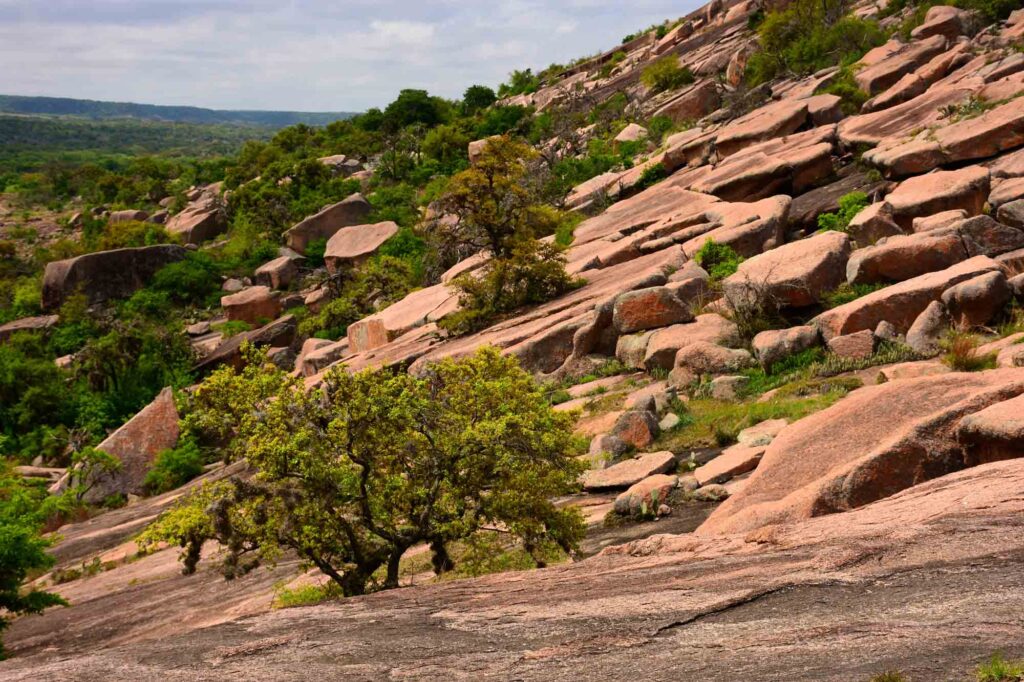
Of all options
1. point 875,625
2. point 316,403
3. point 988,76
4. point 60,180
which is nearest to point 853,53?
point 988,76

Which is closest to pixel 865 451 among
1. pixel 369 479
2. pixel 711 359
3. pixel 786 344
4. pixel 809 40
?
pixel 369 479

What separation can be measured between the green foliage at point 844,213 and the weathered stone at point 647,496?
39.5 feet

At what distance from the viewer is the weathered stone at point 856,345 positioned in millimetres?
16422

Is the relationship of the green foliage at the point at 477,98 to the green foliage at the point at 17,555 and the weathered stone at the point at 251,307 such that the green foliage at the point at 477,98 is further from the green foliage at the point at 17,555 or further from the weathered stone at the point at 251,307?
the green foliage at the point at 17,555

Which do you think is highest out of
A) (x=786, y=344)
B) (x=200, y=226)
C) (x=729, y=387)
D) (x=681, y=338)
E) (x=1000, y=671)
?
(x=200, y=226)

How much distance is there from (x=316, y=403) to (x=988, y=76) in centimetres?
2581

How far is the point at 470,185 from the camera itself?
2706 centimetres

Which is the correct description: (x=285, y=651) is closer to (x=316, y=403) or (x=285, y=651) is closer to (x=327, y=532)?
(x=327, y=532)

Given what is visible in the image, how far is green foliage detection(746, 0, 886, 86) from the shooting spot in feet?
133

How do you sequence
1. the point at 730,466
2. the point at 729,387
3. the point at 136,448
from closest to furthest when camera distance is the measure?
the point at 730,466, the point at 729,387, the point at 136,448

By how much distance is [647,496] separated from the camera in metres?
Result: 13.0

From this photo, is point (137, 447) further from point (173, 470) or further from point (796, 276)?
point (796, 276)

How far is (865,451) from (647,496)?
3790mm

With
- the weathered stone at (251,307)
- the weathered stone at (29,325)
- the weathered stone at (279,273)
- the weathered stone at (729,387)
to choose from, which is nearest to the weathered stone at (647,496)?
the weathered stone at (729,387)
